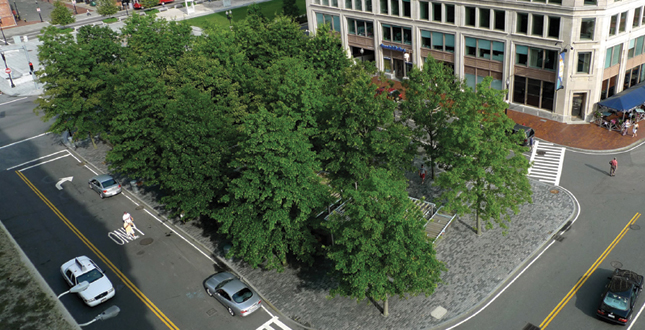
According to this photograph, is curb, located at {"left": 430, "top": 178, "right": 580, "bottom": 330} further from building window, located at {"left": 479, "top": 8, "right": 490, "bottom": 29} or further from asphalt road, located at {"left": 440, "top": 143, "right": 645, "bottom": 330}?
building window, located at {"left": 479, "top": 8, "right": 490, "bottom": 29}

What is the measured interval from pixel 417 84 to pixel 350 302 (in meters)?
17.8

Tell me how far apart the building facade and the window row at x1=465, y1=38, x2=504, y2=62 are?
11 centimetres

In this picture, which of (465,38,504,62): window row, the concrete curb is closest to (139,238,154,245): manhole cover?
the concrete curb

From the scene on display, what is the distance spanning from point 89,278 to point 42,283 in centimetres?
354

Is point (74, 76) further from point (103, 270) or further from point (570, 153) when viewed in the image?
point (570, 153)

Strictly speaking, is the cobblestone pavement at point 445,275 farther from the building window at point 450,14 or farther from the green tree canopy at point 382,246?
the building window at point 450,14

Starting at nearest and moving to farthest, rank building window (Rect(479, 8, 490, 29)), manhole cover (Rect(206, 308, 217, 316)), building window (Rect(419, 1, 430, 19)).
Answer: manhole cover (Rect(206, 308, 217, 316)) → building window (Rect(479, 8, 490, 29)) → building window (Rect(419, 1, 430, 19))

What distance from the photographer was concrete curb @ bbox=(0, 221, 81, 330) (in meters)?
32.7

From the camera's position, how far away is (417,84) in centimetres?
4169

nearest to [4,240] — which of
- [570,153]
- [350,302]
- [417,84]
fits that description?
[350,302]

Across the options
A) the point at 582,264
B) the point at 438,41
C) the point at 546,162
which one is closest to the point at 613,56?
the point at 546,162

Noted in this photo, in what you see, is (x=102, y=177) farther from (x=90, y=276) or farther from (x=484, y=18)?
(x=484, y=18)

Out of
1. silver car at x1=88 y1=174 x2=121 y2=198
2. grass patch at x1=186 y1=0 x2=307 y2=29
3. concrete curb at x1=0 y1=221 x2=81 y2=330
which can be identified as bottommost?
concrete curb at x1=0 y1=221 x2=81 y2=330

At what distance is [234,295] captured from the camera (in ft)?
109
